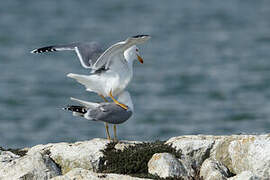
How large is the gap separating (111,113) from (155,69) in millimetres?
13948

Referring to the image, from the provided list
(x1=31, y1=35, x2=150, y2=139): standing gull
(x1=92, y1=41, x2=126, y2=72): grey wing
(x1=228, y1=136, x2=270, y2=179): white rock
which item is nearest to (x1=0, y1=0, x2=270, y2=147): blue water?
(x1=31, y1=35, x2=150, y2=139): standing gull

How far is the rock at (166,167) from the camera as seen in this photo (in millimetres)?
6578

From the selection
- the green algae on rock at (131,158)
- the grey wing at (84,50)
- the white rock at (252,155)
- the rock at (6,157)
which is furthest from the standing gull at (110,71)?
the white rock at (252,155)

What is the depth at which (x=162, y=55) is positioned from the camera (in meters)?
23.9

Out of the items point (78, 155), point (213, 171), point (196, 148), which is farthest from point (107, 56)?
point (213, 171)

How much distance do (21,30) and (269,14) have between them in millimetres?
11871

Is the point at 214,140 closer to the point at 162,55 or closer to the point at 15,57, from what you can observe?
the point at 162,55

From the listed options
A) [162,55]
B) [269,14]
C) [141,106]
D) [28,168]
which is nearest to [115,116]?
[28,168]

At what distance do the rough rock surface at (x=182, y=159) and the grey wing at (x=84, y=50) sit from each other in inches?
73.4

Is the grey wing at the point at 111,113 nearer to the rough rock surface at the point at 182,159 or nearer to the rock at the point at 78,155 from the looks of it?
the rough rock surface at the point at 182,159

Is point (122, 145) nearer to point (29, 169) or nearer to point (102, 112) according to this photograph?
point (102, 112)

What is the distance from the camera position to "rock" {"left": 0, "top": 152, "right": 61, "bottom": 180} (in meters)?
6.48

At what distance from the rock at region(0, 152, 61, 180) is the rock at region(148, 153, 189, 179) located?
1.03 m

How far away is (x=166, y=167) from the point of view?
6.59 meters
